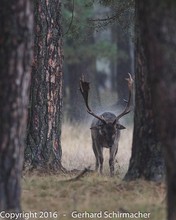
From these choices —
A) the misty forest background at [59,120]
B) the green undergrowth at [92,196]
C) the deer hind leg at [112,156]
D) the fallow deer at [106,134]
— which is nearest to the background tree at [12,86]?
the misty forest background at [59,120]

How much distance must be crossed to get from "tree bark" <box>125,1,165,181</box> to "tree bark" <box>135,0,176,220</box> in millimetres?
2413

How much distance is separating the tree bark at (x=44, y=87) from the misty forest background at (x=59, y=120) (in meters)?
0.02

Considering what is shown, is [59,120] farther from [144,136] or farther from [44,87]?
[144,136]

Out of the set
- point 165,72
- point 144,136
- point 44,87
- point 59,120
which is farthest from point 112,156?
point 165,72

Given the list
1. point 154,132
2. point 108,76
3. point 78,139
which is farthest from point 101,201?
point 108,76

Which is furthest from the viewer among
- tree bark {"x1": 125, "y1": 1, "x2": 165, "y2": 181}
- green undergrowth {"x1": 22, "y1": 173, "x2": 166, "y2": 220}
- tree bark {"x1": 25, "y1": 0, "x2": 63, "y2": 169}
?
tree bark {"x1": 25, "y1": 0, "x2": 63, "y2": 169}

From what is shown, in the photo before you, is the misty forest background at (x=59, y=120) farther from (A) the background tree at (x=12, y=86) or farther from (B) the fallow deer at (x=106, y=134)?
(B) the fallow deer at (x=106, y=134)

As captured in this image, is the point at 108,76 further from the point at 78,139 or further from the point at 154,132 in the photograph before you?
the point at 154,132

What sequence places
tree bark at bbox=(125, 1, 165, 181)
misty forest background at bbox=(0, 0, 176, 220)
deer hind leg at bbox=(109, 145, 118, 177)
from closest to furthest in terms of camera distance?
misty forest background at bbox=(0, 0, 176, 220), tree bark at bbox=(125, 1, 165, 181), deer hind leg at bbox=(109, 145, 118, 177)

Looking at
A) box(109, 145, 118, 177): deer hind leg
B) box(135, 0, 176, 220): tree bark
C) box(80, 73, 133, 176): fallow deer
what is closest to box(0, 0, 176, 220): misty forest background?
box(135, 0, 176, 220): tree bark

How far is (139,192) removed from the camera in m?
9.13

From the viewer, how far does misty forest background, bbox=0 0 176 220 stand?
7113mm

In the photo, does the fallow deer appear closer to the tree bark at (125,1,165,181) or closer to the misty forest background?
the misty forest background

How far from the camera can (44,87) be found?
12.4 meters
